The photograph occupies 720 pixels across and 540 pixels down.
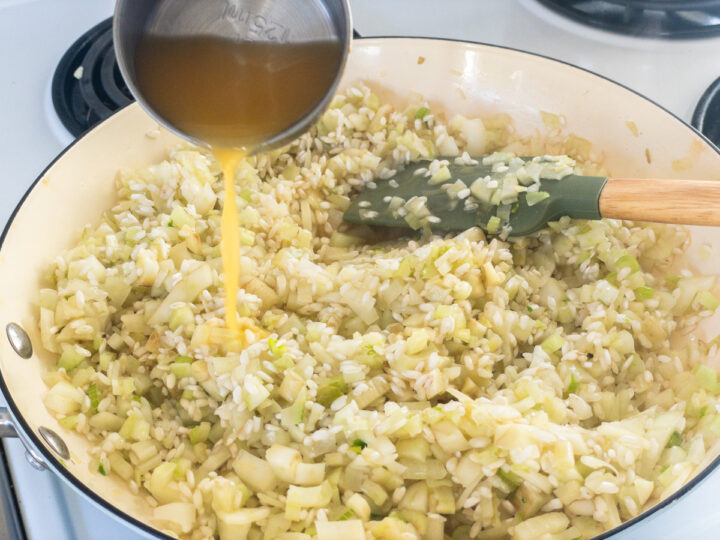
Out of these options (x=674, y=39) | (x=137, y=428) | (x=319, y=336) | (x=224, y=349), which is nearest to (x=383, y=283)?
(x=319, y=336)

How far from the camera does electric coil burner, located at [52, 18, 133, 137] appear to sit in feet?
6.75

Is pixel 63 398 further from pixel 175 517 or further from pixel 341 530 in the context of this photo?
pixel 341 530

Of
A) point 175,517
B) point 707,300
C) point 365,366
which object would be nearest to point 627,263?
point 707,300

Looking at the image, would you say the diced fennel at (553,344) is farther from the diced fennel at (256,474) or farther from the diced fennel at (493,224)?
the diced fennel at (256,474)

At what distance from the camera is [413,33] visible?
98.8 inches

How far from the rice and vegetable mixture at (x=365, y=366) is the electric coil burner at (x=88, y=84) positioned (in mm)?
321

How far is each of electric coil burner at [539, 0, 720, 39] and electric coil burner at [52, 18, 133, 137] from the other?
148 cm

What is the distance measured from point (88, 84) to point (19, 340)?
95 cm

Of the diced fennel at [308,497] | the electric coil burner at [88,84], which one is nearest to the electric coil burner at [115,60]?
the electric coil burner at [88,84]

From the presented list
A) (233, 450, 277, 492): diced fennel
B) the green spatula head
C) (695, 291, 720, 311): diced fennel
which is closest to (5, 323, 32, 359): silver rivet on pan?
(233, 450, 277, 492): diced fennel

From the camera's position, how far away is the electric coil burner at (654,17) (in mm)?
2350

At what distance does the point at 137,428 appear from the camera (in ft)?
4.84

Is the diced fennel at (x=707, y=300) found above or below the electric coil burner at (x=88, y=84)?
below

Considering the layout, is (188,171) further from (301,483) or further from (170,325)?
(301,483)
